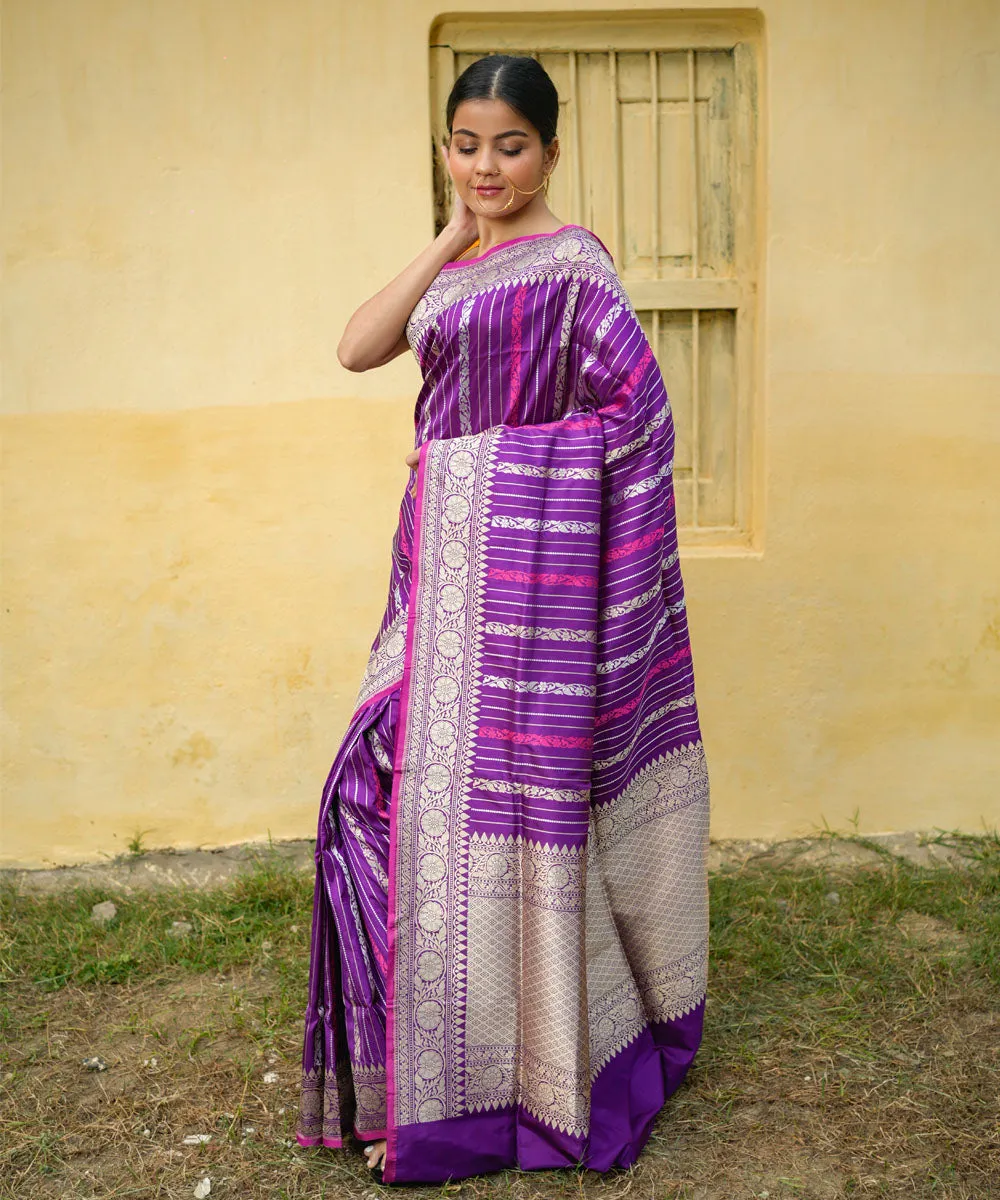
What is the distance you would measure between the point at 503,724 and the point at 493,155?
3.65ft

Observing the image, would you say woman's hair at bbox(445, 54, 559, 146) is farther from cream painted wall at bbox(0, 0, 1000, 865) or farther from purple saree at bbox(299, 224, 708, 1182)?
cream painted wall at bbox(0, 0, 1000, 865)

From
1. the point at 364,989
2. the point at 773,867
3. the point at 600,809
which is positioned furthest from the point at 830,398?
the point at 364,989

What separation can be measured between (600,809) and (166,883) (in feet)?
6.41

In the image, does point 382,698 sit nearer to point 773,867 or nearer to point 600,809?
point 600,809

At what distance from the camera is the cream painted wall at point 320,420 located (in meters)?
3.73

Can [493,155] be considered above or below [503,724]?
above

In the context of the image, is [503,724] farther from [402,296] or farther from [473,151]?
[473,151]

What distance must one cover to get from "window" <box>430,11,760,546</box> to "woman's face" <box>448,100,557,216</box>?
53.4 inches

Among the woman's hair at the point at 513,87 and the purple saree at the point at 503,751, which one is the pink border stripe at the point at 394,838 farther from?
the woman's hair at the point at 513,87

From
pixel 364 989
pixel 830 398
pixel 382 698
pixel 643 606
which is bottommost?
pixel 364 989

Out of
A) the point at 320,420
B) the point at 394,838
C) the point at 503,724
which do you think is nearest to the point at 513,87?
the point at 503,724

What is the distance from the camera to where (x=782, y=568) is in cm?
394

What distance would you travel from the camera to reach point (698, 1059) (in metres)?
2.99

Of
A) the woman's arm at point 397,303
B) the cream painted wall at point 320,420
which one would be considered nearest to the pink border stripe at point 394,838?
the woman's arm at point 397,303
